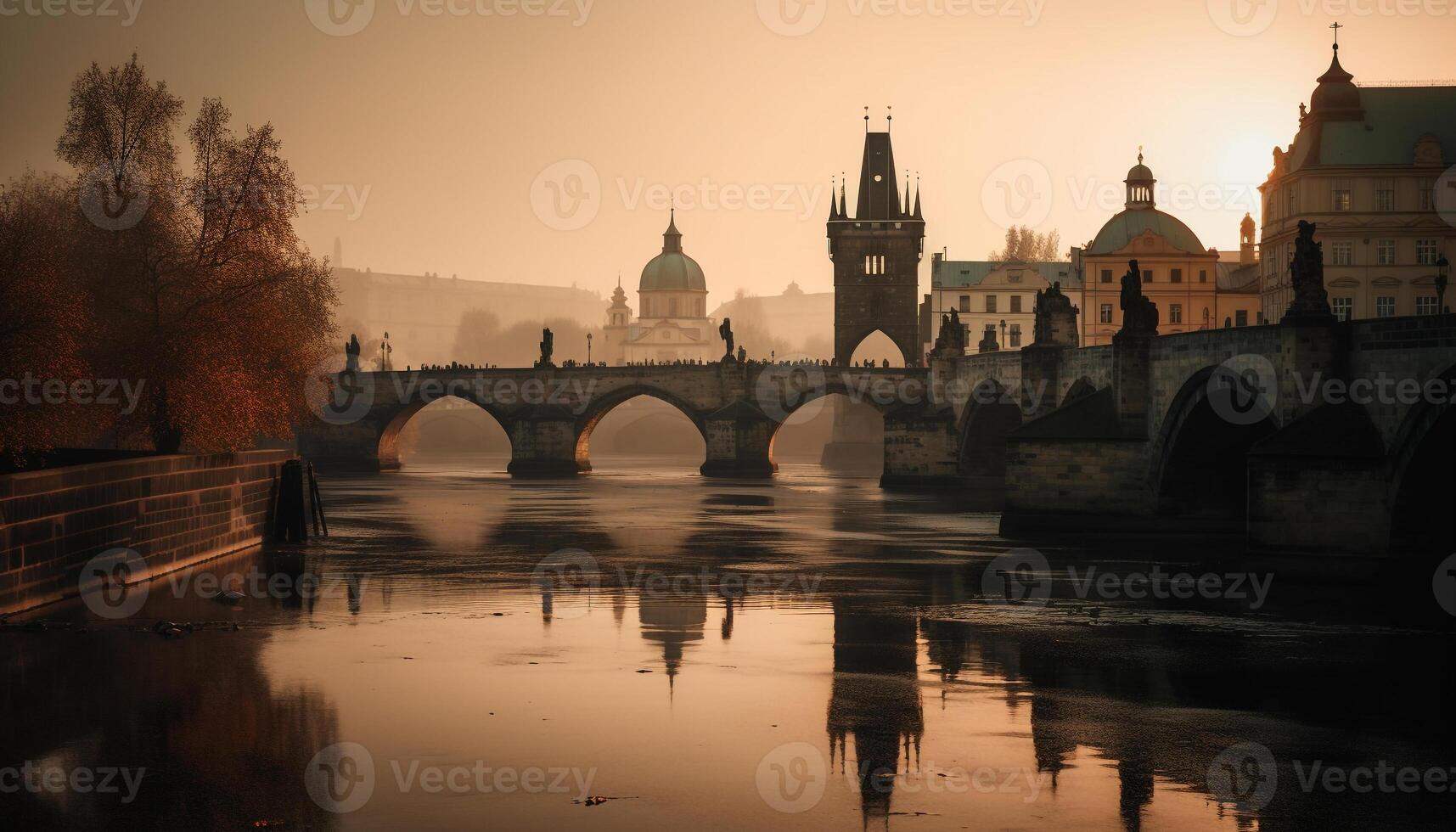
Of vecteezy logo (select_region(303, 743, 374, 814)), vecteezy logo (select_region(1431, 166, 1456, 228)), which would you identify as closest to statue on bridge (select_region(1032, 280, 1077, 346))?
vecteezy logo (select_region(1431, 166, 1456, 228))

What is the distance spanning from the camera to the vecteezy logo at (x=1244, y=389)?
3184cm

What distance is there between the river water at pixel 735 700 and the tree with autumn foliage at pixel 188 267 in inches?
136

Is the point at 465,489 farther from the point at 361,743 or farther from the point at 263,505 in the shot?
the point at 361,743

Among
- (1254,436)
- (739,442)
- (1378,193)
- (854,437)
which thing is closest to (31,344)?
(1254,436)

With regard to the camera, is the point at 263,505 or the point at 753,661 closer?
the point at 753,661

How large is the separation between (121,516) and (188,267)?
11.4m

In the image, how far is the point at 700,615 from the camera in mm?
23344

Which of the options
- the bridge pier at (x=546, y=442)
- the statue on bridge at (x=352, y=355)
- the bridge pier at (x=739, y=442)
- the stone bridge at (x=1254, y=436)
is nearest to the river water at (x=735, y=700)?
the stone bridge at (x=1254, y=436)

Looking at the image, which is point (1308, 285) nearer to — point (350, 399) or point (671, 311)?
point (350, 399)

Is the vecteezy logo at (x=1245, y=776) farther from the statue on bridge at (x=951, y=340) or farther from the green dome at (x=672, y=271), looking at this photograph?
the green dome at (x=672, y=271)

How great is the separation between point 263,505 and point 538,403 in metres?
53.7

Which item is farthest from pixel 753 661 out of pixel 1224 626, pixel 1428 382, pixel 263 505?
pixel 263 505

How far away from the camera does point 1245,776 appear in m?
13.0

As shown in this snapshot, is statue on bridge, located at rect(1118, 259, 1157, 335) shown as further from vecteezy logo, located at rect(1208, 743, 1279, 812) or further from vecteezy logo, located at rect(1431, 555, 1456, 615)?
vecteezy logo, located at rect(1208, 743, 1279, 812)
